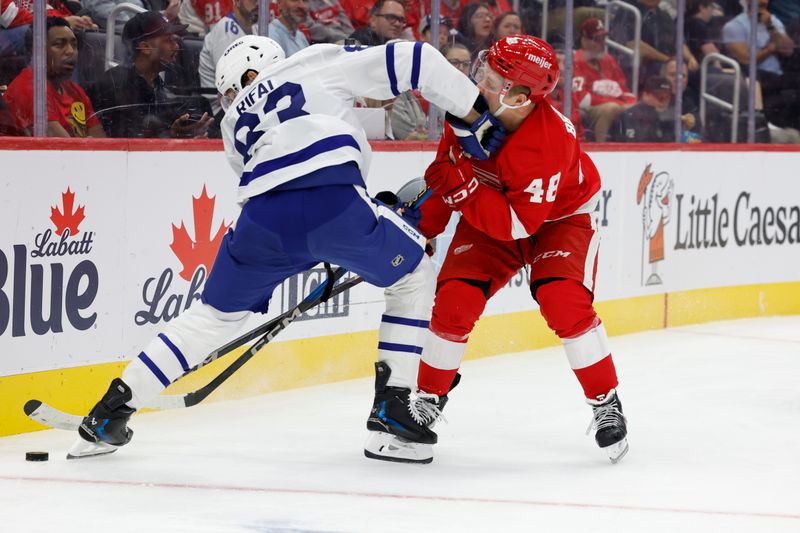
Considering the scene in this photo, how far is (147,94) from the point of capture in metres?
4.45

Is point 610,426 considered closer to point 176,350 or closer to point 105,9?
point 176,350

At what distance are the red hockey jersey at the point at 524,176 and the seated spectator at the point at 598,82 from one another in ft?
9.19

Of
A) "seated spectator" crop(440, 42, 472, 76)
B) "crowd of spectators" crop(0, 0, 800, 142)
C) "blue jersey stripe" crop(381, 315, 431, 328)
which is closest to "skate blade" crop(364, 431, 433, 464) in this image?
"blue jersey stripe" crop(381, 315, 431, 328)

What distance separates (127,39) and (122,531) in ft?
6.68

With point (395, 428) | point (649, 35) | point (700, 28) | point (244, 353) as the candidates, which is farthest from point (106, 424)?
point (700, 28)

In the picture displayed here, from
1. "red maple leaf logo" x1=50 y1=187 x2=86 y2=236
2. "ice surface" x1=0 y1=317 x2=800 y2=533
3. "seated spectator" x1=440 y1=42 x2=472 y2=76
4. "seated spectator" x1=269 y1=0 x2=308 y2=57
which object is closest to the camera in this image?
"ice surface" x1=0 y1=317 x2=800 y2=533

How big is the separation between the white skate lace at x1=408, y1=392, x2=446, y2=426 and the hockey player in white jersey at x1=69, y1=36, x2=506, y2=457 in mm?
69

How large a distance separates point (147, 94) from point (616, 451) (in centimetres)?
200

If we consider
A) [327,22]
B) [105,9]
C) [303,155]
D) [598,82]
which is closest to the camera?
[303,155]

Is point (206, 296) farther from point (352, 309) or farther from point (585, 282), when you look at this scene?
point (352, 309)

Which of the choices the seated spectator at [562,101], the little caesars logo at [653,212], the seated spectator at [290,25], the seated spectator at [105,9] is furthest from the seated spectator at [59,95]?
the little caesars logo at [653,212]

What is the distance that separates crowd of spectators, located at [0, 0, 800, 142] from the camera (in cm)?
418

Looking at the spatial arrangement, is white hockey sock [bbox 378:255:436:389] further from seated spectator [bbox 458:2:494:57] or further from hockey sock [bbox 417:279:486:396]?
seated spectator [bbox 458:2:494:57]

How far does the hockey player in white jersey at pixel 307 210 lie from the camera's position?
11.0ft
